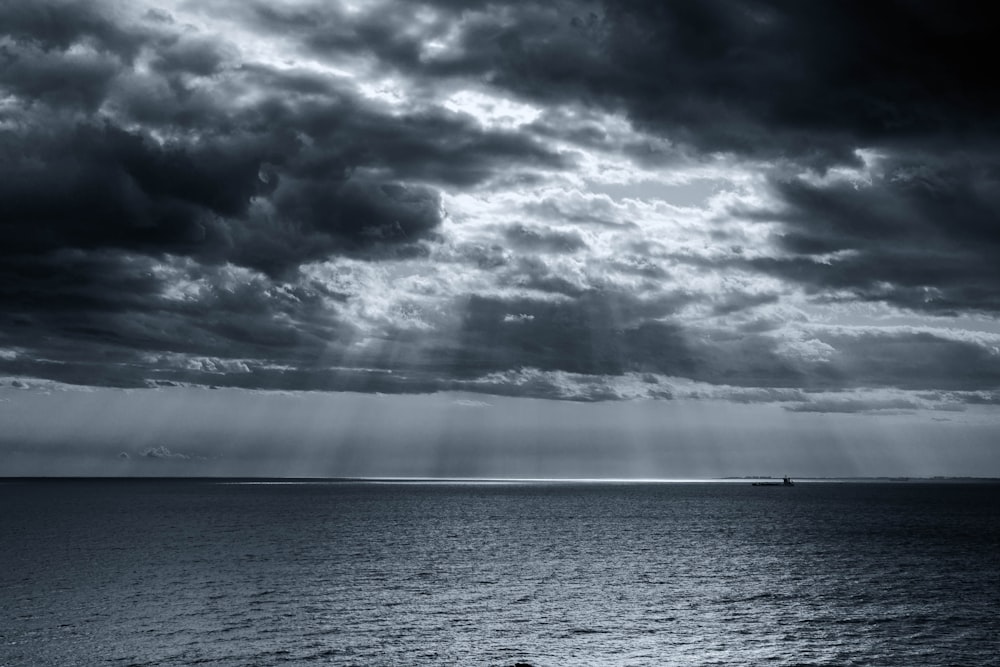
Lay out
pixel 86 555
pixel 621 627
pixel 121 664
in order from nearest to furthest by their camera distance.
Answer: pixel 121 664 < pixel 621 627 < pixel 86 555

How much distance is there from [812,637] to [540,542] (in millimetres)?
82458

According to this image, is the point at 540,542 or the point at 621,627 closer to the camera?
the point at 621,627

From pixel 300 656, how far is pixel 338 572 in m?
44.7

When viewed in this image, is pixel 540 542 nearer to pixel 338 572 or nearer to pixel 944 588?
pixel 338 572

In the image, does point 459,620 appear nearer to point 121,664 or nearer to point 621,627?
point 621,627

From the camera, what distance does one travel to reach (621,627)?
71750 millimetres

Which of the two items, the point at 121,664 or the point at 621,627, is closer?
the point at 121,664

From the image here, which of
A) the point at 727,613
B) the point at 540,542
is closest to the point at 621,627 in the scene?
the point at 727,613

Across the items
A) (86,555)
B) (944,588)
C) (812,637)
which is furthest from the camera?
(86,555)

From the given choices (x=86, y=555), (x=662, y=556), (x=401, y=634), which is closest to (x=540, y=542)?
(x=662, y=556)

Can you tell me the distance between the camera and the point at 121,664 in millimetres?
57156

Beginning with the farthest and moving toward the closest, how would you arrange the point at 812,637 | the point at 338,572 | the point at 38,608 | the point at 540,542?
the point at 540,542
the point at 338,572
the point at 38,608
the point at 812,637

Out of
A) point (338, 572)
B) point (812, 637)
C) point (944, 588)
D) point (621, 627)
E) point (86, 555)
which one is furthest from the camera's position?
point (86, 555)

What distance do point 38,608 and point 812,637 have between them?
63.9m
